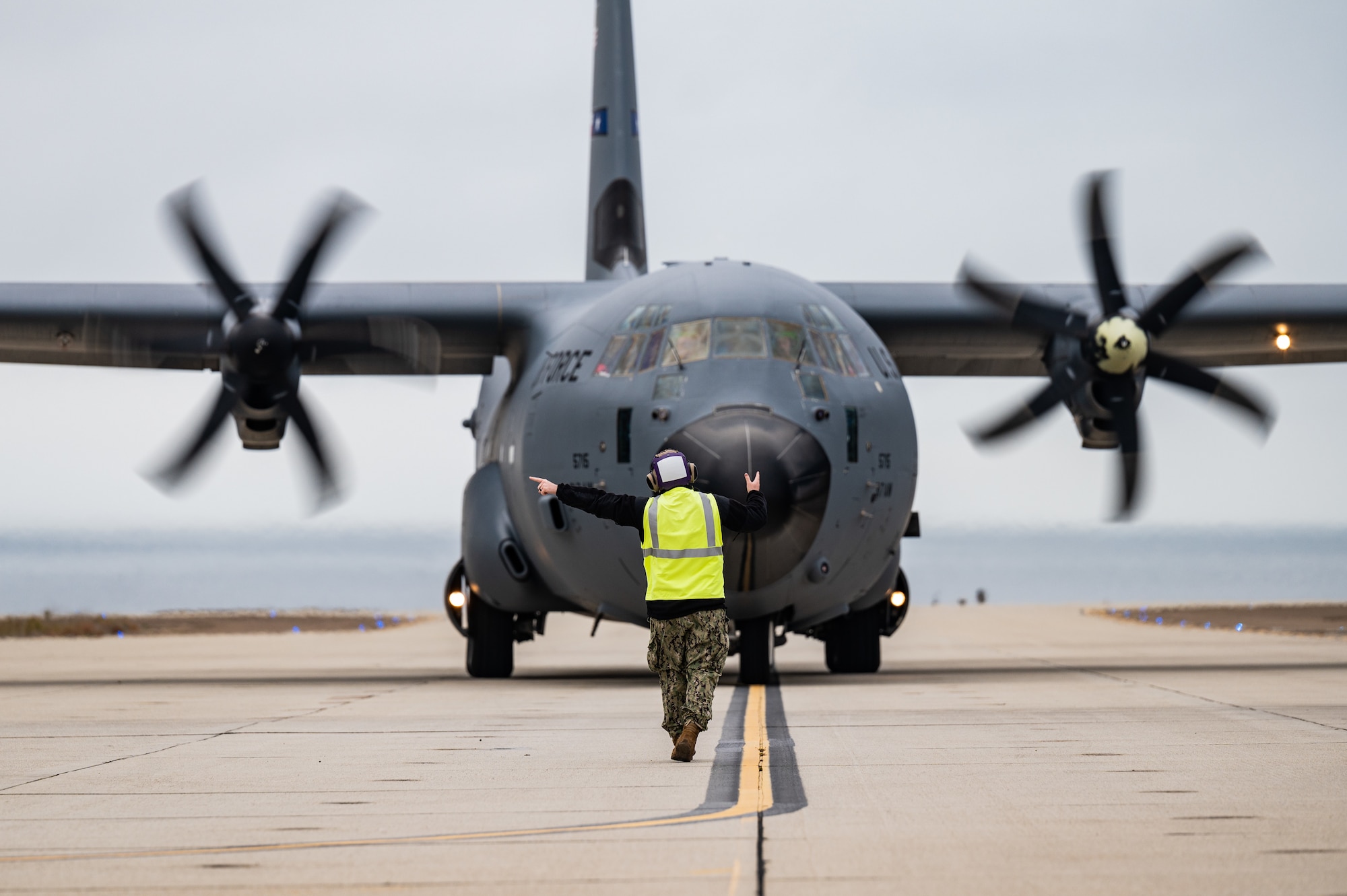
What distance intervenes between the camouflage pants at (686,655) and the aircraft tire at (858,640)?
8924mm

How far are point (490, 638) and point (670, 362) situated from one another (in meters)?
4.81

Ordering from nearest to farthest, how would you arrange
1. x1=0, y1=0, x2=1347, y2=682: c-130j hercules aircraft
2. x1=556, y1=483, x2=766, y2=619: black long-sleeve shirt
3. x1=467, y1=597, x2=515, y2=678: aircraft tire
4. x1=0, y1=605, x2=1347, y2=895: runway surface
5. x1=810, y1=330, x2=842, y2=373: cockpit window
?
x1=0, y1=605, x2=1347, y2=895: runway surface, x1=556, y1=483, x2=766, y2=619: black long-sleeve shirt, x1=0, y1=0, x2=1347, y2=682: c-130j hercules aircraft, x1=810, y1=330, x2=842, y2=373: cockpit window, x1=467, y1=597, x2=515, y2=678: aircraft tire

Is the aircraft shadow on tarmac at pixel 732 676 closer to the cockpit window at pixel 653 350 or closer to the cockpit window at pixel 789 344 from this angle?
the cockpit window at pixel 789 344

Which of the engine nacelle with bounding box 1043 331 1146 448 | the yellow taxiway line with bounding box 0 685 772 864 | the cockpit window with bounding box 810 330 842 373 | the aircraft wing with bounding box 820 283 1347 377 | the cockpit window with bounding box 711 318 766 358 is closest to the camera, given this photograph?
the yellow taxiway line with bounding box 0 685 772 864

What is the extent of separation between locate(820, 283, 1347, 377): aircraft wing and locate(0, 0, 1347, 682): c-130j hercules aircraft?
4 centimetres

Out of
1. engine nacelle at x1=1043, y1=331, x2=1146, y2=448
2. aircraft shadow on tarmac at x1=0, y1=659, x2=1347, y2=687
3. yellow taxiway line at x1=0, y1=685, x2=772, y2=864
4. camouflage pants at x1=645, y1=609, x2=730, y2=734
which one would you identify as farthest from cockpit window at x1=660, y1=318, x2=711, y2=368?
yellow taxiway line at x1=0, y1=685, x2=772, y2=864

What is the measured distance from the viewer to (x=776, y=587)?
1388cm

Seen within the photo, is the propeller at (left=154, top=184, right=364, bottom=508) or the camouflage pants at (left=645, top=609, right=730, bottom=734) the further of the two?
the propeller at (left=154, top=184, right=364, bottom=508)

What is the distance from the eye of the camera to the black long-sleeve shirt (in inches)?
354

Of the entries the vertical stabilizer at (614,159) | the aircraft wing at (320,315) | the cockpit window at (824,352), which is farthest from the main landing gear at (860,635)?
the vertical stabilizer at (614,159)

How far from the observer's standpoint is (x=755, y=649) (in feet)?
48.2

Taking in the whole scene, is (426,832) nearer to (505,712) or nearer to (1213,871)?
(1213,871)

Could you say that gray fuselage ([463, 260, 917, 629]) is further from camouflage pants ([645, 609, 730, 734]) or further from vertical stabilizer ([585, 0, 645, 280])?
vertical stabilizer ([585, 0, 645, 280])

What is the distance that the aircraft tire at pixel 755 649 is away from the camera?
575 inches
